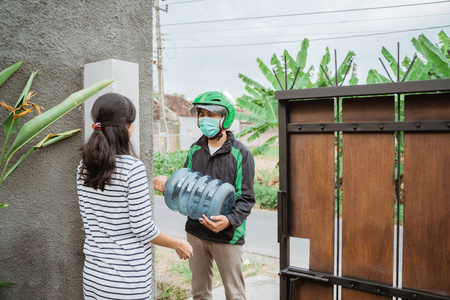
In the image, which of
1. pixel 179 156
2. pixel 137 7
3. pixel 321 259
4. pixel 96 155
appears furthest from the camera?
pixel 179 156

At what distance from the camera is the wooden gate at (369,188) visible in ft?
6.91

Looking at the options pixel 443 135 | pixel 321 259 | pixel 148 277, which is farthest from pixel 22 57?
pixel 443 135

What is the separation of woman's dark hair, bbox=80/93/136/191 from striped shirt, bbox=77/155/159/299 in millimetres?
53

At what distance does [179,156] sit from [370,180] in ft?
41.9

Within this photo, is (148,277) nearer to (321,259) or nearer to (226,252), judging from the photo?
(226,252)

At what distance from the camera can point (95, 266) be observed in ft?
6.95

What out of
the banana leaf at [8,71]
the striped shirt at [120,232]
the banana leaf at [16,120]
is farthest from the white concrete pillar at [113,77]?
the striped shirt at [120,232]

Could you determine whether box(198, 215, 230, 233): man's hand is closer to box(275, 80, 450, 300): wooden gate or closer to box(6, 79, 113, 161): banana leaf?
box(275, 80, 450, 300): wooden gate

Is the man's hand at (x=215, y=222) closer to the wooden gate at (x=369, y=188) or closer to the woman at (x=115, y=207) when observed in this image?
the wooden gate at (x=369, y=188)

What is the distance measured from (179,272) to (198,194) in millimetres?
2612

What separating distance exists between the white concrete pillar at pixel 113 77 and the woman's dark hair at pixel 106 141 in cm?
75

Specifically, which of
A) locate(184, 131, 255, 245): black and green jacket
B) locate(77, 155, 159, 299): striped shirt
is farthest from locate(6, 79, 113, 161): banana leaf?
locate(184, 131, 255, 245): black and green jacket

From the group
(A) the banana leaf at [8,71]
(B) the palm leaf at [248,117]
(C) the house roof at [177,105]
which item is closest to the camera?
(A) the banana leaf at [8,71]

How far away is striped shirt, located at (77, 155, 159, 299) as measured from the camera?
2021mm
